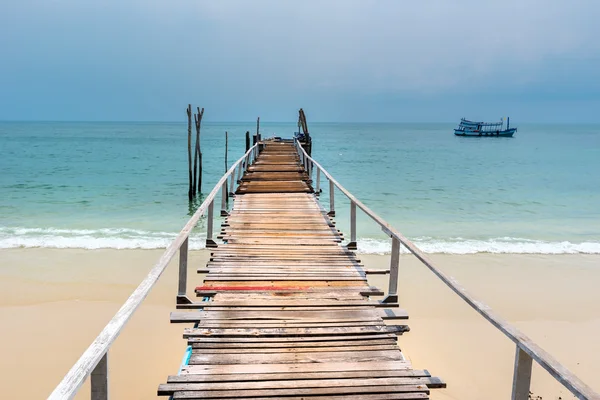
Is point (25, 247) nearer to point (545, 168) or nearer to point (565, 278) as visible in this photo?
point (565, 278)

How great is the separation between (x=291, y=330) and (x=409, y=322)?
190 inches

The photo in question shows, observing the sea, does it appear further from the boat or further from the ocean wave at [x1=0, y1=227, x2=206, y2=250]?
the boat

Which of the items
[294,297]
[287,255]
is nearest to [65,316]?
[287,255]

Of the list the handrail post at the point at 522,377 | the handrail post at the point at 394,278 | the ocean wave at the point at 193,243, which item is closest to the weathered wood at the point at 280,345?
the handrail post at the point at 394,278

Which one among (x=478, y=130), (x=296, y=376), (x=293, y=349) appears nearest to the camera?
(x=296, y=376)

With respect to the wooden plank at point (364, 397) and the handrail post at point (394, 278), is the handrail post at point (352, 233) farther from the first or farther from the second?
the wooden plank at point (364, 397)

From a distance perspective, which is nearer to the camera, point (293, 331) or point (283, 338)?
point (283, 338)

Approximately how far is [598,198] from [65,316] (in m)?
28.5

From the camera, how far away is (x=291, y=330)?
4.04 meters

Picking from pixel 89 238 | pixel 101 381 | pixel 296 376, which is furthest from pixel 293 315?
pixel 89 238

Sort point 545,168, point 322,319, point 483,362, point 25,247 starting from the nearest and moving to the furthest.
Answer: point 322,319
point 483,362
point 25,247
point 545,168

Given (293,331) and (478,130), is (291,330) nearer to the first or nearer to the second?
(293,331)

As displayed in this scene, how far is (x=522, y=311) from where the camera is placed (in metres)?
8.74

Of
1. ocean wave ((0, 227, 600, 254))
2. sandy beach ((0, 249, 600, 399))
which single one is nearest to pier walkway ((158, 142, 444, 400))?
sandy beach ((0, 249, 600, 399))
